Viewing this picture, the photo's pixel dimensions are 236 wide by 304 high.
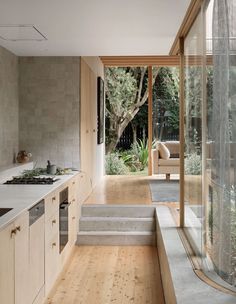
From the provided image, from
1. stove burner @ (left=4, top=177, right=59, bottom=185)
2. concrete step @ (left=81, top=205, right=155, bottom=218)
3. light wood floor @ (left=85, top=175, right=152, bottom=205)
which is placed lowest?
concrete step @ (left=81, top=205, right=155, bottom=218)

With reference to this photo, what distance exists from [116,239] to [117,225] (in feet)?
0.69

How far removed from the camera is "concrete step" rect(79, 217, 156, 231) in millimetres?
5434

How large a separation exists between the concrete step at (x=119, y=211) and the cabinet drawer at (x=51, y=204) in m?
1.75

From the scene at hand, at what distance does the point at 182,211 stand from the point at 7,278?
2291mm

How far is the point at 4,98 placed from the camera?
5.18 metres

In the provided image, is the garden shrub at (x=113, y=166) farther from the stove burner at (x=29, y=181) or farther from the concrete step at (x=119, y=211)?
the stove burner at (x=29, y=181)

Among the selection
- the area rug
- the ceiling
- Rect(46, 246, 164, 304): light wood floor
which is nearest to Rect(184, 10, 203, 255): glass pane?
the ceiling

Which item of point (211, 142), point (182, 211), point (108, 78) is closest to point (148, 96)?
point (108, 78)

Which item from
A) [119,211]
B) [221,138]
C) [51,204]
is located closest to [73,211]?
[119,211]

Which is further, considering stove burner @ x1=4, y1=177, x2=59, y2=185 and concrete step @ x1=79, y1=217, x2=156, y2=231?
concrete step @ x1=79, y1=217, x2=156, y2=231

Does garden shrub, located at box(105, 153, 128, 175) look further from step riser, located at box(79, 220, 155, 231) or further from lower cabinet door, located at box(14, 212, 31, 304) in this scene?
lower cabinet door, located at box(14, 212, 31, 304)

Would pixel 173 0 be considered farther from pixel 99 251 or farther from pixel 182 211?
pixel 99 251

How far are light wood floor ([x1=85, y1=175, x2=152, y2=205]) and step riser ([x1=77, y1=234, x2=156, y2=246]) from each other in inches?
25.8

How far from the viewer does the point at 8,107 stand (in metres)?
5.32
